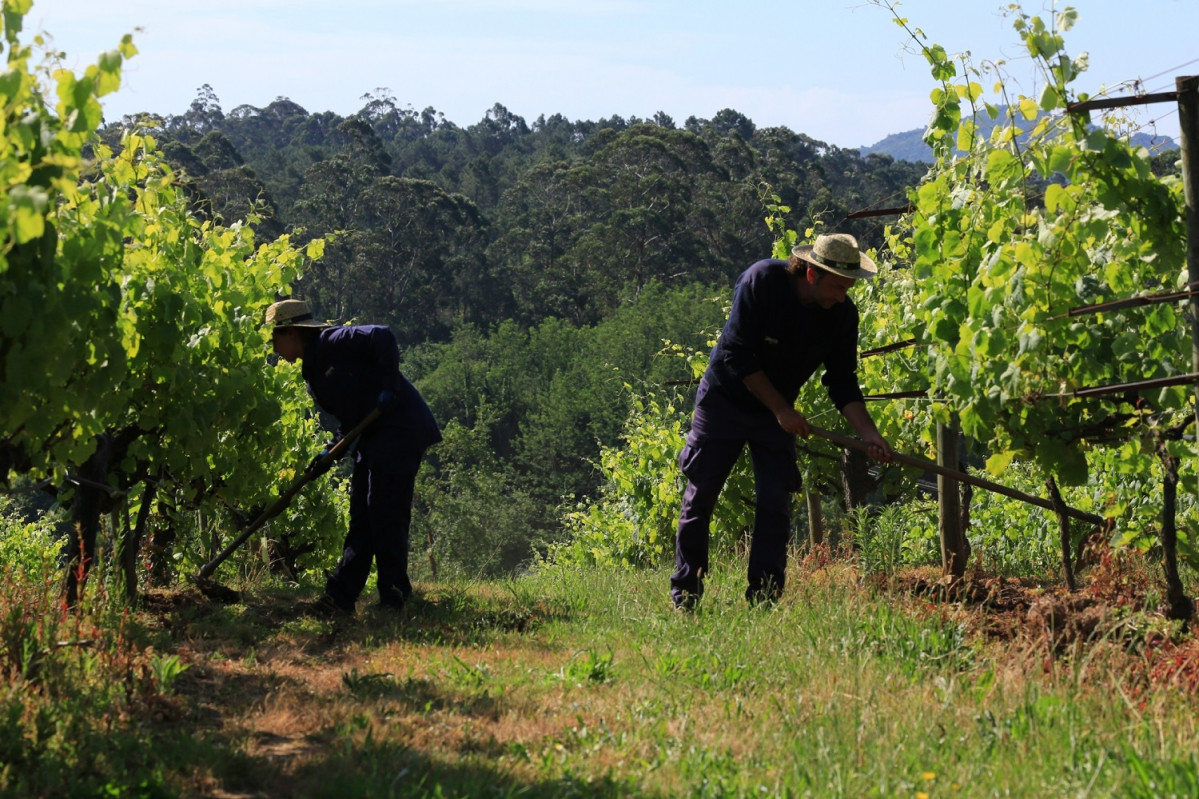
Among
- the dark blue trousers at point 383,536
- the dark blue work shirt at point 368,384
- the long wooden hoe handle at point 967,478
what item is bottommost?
the dark blue trousers at point 383,536

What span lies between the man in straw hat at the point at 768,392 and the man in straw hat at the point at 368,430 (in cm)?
123

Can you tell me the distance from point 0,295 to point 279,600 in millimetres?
3390

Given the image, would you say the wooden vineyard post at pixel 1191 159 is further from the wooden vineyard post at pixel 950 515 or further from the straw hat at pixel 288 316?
the straw hat at pixel 288 316

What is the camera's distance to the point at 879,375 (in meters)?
7.75

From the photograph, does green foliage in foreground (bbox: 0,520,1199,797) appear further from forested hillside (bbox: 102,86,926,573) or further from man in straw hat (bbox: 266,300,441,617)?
forested hillside (bbox: 102,86,926,573)

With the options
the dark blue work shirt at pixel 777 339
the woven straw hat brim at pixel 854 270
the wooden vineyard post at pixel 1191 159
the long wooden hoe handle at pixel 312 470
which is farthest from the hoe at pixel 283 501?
the wooden vineyard post at pixel 1191 159

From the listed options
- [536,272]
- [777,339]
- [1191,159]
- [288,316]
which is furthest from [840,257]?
[536,272]

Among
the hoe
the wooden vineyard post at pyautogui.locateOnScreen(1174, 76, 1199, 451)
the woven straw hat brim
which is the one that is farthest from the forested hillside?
the wooden vineyard post at pyautogui.locateOnScreen(1174, 76, 1199, 451)

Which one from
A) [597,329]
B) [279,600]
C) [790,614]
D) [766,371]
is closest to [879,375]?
[766,371]

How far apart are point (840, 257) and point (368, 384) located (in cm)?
225

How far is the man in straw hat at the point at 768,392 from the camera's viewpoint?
16.8 ft

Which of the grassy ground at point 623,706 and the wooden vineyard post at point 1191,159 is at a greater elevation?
the wooden vineyard post at point 1191,159

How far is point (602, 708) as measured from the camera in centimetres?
382

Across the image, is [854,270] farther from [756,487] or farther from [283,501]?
[283,501]
